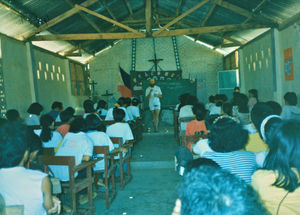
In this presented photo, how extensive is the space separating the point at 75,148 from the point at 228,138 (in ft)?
5.85

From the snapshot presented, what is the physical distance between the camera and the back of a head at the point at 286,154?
1.29m

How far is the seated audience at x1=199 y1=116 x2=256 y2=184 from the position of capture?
1851 mm

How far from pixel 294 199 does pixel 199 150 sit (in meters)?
1.14

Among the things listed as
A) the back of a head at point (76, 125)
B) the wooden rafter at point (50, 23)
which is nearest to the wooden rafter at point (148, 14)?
the wooden rafter at point (50, 23)

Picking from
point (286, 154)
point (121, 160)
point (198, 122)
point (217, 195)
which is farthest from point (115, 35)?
point (217, 195)

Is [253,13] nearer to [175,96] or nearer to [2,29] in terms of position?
[175,96]

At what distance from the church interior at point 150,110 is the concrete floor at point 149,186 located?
0.02 metres

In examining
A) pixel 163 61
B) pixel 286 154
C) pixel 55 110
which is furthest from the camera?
pixel 163 61

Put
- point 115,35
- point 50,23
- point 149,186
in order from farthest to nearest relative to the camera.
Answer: point 115,35 < point 50,23 < point 149,186

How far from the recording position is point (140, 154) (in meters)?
5.82

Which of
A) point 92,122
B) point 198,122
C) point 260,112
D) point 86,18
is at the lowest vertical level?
point 198,122

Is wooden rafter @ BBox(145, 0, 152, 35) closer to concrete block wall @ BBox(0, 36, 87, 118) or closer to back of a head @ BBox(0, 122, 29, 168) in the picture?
concrete block wall @ BBox(0, 36, 87, 118)

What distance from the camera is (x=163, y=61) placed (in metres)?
13.5

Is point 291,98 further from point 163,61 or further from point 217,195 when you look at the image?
point 163,61
